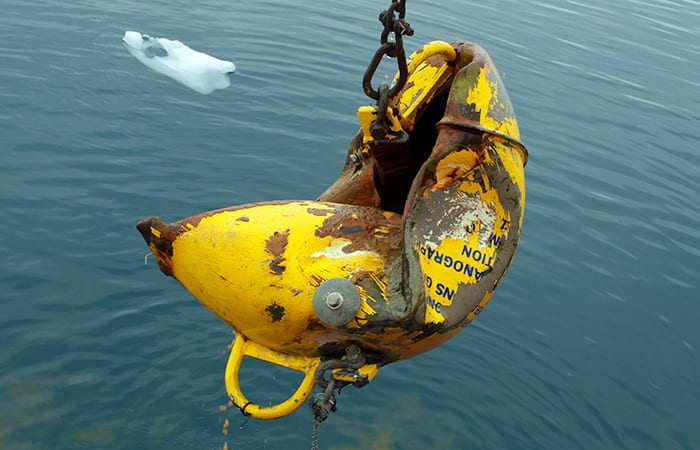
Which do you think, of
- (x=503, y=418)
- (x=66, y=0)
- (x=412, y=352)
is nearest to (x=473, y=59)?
(x=412, y=352)

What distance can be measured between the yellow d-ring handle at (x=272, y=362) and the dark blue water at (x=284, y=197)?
7.78 ft

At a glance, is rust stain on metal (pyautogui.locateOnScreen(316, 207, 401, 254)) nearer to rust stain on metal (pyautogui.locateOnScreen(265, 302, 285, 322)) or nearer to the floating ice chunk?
rust stain on metal (pyautogui.locateOnScreen(265, 302, 285, 322))

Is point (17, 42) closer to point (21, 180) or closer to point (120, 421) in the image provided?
point (21, 180)

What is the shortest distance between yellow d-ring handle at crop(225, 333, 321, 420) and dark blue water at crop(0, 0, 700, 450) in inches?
93.4

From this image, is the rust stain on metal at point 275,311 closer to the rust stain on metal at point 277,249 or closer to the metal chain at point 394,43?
the rust stain on metal at point 277,249

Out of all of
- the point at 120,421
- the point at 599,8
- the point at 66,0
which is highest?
the point at 599,8

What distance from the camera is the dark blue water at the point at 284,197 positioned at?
17.9 ft

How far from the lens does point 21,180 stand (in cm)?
733

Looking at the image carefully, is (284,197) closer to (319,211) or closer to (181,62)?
(181,62)

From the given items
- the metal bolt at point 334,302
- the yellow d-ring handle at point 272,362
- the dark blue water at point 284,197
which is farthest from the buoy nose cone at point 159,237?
the dark blue water at point 284,197

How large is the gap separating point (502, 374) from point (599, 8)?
42.2 ft

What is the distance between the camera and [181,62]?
34.0 feet

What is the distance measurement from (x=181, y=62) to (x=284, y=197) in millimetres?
3527

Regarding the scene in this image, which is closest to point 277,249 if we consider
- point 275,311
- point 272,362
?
point 275,311
